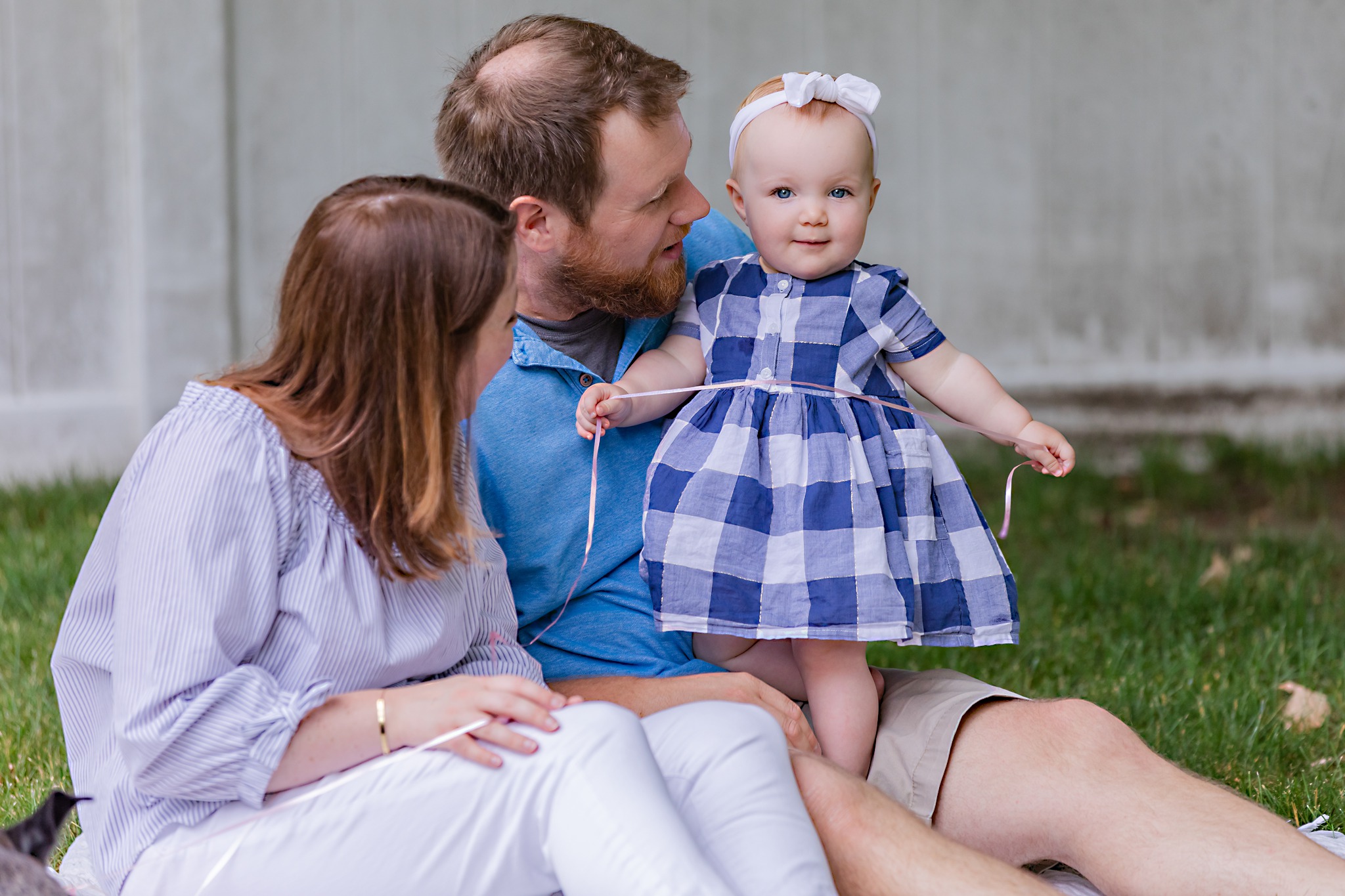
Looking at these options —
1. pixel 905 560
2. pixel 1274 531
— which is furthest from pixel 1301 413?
pixel 905 560

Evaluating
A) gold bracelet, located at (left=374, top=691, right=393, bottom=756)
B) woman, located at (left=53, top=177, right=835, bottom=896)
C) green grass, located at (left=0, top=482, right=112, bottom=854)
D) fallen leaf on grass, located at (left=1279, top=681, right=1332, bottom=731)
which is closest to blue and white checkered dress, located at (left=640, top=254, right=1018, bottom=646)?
woman, located at (left=53, top=177, right=835, bottom=896)

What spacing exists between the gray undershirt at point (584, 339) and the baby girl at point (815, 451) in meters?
0.10

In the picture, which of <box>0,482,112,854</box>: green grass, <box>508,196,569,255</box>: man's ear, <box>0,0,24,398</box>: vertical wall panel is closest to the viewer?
<box>508,196,569,255</box>: man's ear

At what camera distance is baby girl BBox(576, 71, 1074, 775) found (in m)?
1.98

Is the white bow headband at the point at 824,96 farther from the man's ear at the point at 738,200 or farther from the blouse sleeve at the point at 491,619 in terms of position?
the blouse sleeve at the point at 491,619

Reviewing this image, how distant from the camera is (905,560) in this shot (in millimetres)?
2014

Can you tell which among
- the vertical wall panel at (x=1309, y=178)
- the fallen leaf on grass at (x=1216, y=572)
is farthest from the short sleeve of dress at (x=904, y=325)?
the vertical wall panel at (x=1309, y=178)

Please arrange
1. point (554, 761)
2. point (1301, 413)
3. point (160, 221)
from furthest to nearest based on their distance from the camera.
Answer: point (1301, 413) → point (160, 221) → point (554, 761)

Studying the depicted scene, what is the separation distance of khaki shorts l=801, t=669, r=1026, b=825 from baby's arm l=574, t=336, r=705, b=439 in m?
0.55

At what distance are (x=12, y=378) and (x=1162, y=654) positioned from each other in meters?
4.38

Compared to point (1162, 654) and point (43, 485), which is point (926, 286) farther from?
point (43, 485)

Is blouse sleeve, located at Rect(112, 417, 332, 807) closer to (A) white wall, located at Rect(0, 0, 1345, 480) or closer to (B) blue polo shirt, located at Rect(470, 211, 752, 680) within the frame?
(B) blue polo shirt, located at Rect(470, 211, 752, 680)

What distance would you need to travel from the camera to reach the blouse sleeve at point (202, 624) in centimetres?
142

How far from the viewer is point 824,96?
2.07 meters
